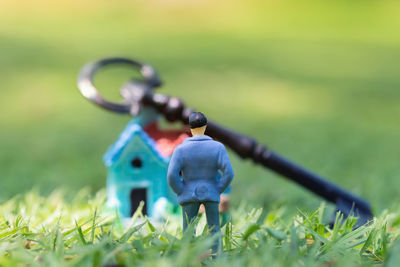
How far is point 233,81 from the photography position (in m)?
5.14

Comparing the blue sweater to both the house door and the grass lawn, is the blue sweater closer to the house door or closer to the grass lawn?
the grass lawn

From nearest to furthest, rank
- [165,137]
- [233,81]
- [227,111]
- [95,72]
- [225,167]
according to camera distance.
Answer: [225,167] → [165,137] → [95,72] → [227,111] → [233,81]

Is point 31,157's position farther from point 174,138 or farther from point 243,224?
point 243,224


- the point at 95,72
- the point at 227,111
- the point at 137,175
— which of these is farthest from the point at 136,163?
the point at 227,111

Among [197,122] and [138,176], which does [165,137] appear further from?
[197,122]

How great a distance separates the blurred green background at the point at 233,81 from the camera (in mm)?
2533

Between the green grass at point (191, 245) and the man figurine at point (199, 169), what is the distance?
82 mm

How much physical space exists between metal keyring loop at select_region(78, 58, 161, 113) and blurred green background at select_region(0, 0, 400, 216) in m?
0.58

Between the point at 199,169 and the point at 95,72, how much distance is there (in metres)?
0.81

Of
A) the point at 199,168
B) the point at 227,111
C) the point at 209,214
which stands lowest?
the point at 227,111

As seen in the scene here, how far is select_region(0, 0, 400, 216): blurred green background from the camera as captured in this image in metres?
2.53

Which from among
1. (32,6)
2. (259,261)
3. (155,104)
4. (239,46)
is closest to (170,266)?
(259,261)

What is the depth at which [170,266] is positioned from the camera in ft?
2.82

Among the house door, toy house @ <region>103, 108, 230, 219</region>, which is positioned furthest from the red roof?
the house door
